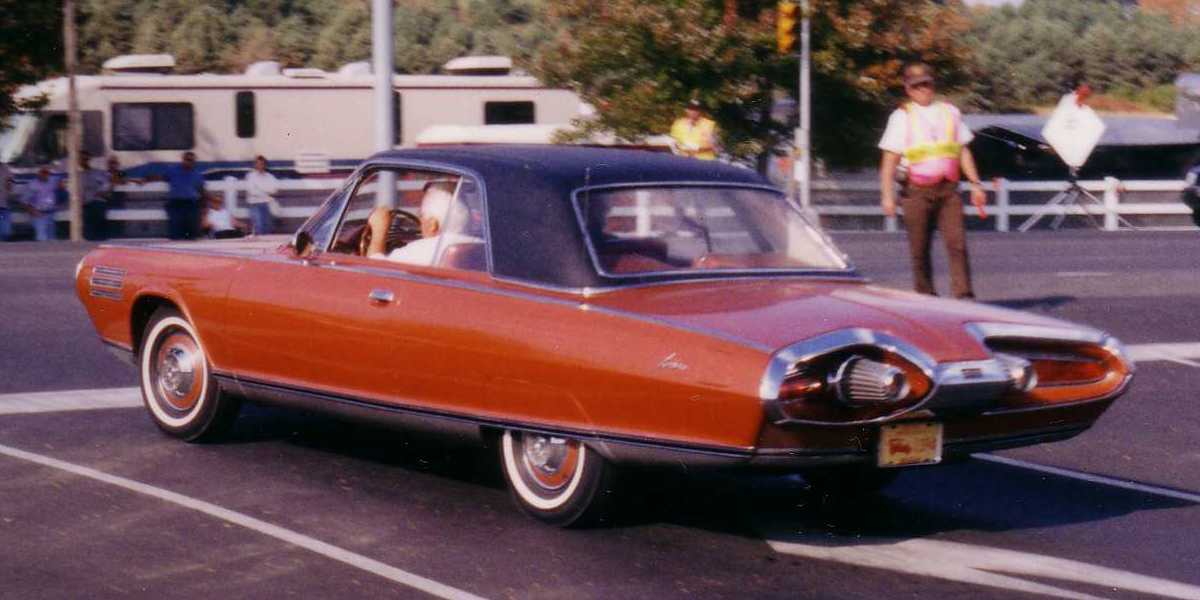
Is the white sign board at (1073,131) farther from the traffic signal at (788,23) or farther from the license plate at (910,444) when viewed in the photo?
the license plate at (910,444)

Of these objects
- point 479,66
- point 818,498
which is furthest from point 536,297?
point 479,66

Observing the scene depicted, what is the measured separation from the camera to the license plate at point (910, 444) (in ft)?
21.0

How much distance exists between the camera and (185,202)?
89.6ft

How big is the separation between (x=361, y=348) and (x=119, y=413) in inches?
106

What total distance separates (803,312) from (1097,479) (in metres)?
2.45

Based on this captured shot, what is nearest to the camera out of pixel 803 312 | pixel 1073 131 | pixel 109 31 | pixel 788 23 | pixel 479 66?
pixel 803 312

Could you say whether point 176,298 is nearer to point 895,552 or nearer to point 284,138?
point 895,552

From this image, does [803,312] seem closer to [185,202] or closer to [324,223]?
[324,223]

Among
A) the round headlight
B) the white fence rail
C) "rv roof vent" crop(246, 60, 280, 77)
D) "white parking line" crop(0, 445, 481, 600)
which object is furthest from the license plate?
the white fence rail

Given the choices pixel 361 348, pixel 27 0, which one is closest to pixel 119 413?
pixel 361 348

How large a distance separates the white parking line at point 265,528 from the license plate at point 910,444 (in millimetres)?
1543

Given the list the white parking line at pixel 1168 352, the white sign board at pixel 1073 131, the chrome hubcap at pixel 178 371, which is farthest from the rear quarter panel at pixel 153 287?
the white sign board at pixel 1073 131

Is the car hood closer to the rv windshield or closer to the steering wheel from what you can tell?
the steering wheel

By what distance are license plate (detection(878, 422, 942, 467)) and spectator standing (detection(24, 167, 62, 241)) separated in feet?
77.5
